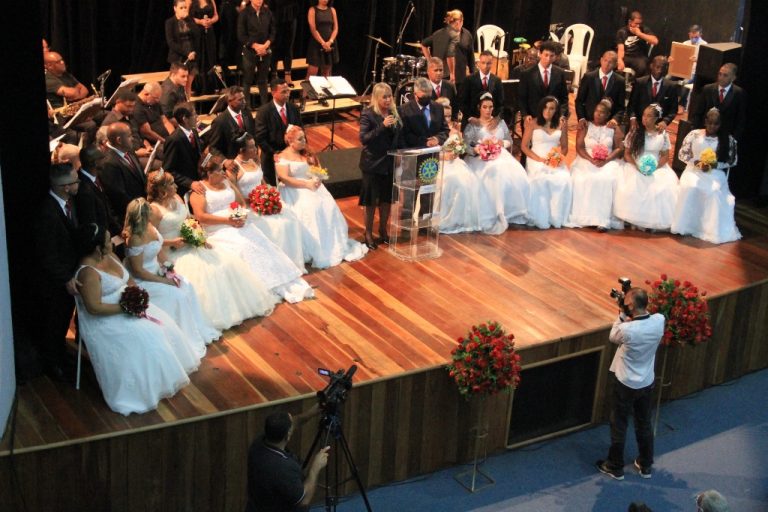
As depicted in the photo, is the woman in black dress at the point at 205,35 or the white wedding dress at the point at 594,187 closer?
the white wedding dress at the point at 594,187

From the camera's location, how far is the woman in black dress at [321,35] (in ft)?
40.1

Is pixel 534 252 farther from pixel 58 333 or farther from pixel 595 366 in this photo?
pixel 58 333

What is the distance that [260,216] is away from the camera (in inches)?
337

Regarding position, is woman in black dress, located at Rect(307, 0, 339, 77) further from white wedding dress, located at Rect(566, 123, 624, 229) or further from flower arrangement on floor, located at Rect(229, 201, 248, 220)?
flower arrangement on floor, located at Rect(229, 201, 248, 220)

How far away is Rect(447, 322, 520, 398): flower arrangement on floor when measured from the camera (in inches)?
287

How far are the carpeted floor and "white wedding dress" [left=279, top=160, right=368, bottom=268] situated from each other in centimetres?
211

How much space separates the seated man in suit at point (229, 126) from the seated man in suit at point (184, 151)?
13.6 inches

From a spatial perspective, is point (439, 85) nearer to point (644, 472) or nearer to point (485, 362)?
point (485, 362)

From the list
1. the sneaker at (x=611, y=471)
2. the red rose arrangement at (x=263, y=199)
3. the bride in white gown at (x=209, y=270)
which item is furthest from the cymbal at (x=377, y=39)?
the sneaker at (x=611, y=471)

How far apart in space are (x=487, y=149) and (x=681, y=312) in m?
2.50

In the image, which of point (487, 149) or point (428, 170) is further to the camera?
point (487, 149)

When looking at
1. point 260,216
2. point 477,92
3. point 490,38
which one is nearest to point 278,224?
point 260,216

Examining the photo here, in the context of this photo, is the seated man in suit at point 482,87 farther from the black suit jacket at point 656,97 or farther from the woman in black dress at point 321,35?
the woman in black dress at point 321,35

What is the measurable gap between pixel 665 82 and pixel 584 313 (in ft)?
10.1
